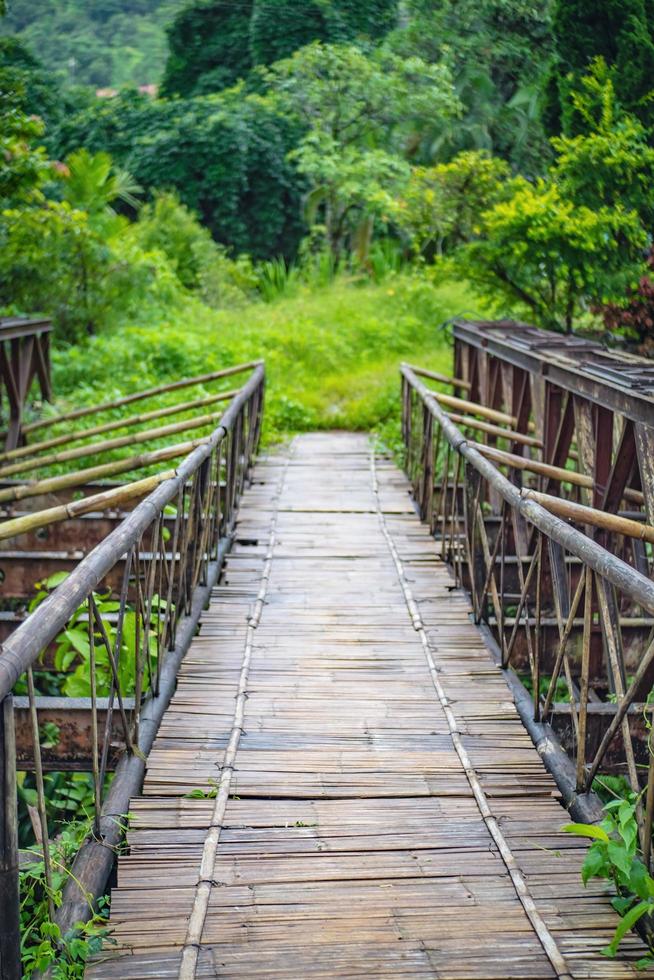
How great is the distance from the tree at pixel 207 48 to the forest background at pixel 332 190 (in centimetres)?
6

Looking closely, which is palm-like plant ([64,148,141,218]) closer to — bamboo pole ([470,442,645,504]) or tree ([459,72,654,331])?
tree ([459,72,654,331])

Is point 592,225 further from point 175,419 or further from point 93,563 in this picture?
point 93,563

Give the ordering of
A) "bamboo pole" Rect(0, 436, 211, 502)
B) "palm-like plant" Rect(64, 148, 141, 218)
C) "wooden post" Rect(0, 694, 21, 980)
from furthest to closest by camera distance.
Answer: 1. "palm-like plant" Rect(64, 148, 141, 218)
2. "bamboo pole" Rect(0, 436, 211, 502)
3. "wooden post" Rect(0, 694, 21, 980)

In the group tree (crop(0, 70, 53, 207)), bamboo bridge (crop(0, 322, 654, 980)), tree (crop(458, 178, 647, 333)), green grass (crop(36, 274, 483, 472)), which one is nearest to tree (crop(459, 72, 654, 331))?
tree (crop(458, 178, 647, 333))

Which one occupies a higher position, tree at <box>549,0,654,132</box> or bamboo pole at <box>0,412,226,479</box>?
tree at <box>549,0,654,132</box>

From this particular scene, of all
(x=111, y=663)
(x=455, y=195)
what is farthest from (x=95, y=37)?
(x=111, y=663)

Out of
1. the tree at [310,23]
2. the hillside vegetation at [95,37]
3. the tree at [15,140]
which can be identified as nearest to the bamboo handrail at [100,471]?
the tree at [15,140]

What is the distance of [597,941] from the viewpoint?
91.7 inches

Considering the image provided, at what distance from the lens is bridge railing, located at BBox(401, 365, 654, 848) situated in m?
2.68

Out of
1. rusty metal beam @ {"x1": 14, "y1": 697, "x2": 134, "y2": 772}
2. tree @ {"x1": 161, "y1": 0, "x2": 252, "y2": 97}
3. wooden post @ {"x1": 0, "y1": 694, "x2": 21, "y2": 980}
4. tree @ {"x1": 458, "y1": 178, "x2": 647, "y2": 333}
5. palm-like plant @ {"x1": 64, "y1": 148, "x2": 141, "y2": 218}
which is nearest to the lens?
wooden post @ {"x1": 0, "y1": 694, "x2": 21, "y2": 980}

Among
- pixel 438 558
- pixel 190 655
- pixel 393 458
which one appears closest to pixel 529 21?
pixel 393 458

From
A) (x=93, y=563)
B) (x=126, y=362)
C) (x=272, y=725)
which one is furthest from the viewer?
(x=126, y=362)

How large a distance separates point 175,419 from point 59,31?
26.7 metres

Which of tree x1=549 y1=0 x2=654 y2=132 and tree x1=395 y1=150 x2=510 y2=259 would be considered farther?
tree x1=395 y1=150 x2=510 y2=259
